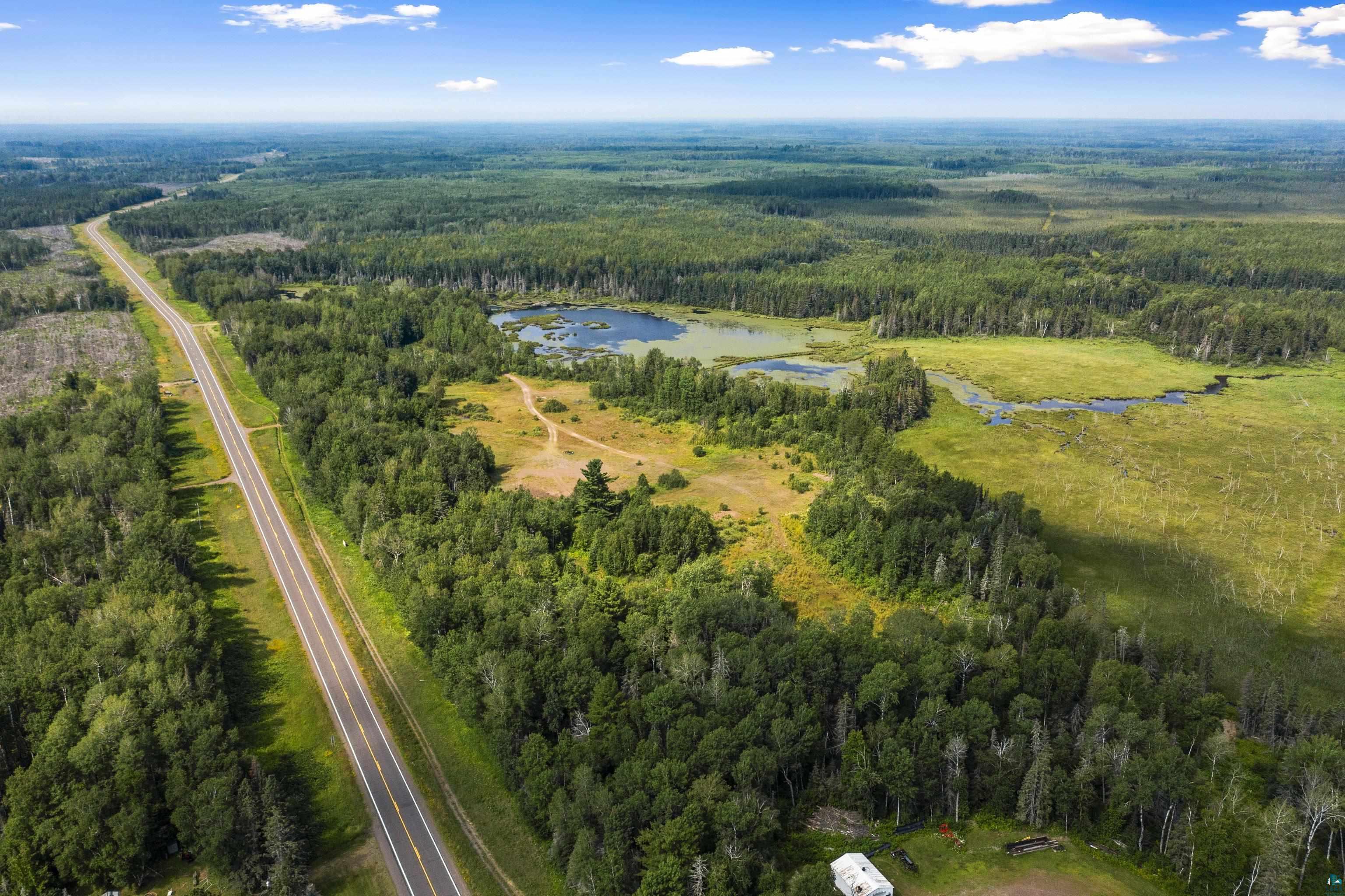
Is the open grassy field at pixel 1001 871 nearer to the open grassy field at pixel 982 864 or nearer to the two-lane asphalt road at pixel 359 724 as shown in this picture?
the open grassy field at pixel 982 864

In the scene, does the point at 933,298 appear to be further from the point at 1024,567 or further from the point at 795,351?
the point at 1024,567

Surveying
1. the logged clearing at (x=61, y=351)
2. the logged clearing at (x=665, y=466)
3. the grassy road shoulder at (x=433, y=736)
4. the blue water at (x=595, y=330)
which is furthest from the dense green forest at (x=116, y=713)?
the blue water at (x=595, y=330)

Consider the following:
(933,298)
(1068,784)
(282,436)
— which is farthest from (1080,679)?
(933,298)

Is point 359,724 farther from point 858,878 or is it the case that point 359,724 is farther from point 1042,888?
point 1042,888

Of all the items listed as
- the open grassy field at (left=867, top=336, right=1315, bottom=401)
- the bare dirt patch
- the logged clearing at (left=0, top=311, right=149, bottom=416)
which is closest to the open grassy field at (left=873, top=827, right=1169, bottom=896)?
the bare dirt patch

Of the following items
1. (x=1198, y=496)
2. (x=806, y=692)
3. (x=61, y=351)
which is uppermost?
(x=61, y=351)

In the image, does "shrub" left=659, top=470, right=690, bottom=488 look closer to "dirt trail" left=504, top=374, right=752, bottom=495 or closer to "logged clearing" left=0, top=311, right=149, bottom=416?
"dirt trail" left=504, top=374, right=752, bottom=495

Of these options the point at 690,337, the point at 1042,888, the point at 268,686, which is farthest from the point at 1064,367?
the point at 268,686
